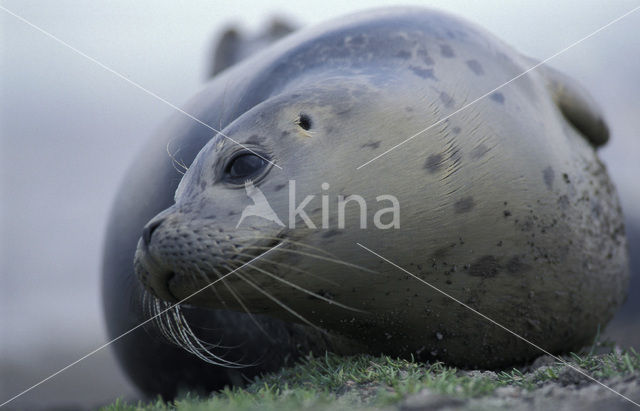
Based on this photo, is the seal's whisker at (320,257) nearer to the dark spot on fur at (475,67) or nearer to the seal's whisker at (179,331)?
the seal's whisker at (179,331)

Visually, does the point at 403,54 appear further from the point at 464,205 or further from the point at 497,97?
the point at 464,205

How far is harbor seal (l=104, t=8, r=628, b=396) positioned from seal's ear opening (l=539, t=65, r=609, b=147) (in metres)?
0.03

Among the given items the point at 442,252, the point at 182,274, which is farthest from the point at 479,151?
the point at 182,274

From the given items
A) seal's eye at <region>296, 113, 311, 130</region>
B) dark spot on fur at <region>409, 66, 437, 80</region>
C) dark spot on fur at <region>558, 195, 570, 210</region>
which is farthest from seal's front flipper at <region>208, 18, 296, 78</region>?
dark spot on fur at <region>558, 195, 570, 210</region>

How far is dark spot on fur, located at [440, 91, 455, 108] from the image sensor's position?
325 cm

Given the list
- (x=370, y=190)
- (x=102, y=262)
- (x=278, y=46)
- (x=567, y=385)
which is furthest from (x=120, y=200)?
(x=567, y=385)

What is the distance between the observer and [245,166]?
116 inches

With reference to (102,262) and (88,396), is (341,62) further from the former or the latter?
(88,396)

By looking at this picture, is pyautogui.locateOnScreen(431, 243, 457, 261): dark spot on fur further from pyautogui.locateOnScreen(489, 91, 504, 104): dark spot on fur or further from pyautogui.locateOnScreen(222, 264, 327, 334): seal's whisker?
pyautogui.locateOnScreen(489, 91, 504, 104): dark spot on fur

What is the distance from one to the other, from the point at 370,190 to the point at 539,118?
3.44ft

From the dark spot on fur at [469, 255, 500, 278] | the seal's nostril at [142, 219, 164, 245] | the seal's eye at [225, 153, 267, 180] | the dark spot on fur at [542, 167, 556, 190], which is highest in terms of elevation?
the seal's eye at [225, 153, 267, 180]

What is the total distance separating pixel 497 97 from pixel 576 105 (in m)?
0.75

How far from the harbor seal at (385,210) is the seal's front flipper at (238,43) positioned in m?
3.47

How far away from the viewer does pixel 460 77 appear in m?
3.39
